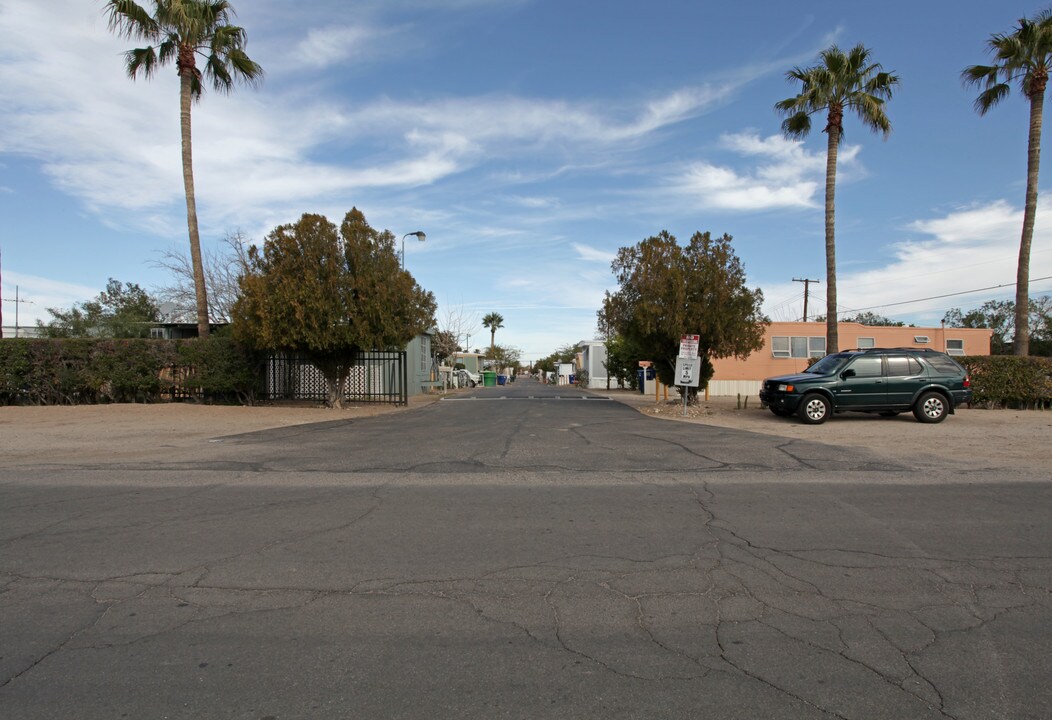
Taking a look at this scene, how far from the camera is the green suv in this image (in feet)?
51.2

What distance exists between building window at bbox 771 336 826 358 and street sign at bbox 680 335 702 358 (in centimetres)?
1473

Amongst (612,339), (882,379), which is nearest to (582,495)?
(882,379)

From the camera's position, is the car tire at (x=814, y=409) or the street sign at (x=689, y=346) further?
the street sign at (x=689, y=346)

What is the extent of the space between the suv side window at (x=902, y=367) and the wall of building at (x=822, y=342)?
14611 mm

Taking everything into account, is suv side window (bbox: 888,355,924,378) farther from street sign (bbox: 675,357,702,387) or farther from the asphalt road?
the asphalt road

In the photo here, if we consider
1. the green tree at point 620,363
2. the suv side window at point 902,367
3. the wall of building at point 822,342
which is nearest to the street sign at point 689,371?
the suv side window at point 902,367

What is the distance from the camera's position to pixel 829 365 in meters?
16.5

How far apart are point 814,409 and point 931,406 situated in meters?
2.85

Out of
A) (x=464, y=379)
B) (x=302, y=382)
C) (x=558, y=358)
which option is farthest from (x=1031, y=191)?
(x=558, y=358)

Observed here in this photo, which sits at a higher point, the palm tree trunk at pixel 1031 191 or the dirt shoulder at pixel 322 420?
the palm tree trunk at pixel 1031 191

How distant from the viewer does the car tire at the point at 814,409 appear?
15.6 m

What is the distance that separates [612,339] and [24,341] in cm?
3762

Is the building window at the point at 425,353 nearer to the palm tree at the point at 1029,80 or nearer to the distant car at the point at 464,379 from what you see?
the distant car at the point at 464,379

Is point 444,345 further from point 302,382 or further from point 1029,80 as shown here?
point 1029,80
